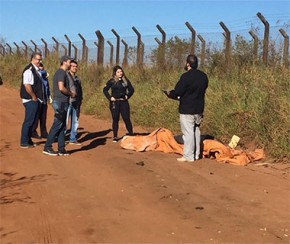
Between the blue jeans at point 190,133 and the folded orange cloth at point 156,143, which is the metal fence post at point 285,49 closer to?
the folded orange cloth at point 156,143

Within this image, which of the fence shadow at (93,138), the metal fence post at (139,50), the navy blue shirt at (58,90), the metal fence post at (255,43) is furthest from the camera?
the metal fence post at (139,50)

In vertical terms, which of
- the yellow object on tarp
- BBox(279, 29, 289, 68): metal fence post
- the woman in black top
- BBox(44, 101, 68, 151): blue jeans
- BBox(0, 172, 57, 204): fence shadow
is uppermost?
BBox(279, 29, 289, 68): metal fence post

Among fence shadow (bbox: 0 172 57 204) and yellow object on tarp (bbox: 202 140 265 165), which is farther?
yellow object on tarp (bbox: 202 140 265 165)

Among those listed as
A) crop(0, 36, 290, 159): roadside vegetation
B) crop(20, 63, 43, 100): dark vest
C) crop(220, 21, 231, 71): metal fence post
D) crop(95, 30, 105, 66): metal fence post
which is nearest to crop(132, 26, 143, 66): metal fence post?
crop(0, 36, 290, 159): roadside vegetation

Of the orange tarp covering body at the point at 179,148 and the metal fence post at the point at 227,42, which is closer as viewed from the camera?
the orange tarp covering body at the point at 179,148

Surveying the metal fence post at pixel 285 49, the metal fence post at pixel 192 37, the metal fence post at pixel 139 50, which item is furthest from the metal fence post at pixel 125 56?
the metal fence post at pixel 285 49

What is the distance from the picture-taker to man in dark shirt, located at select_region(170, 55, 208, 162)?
8.39 meters

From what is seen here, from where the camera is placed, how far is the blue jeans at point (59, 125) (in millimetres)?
9023

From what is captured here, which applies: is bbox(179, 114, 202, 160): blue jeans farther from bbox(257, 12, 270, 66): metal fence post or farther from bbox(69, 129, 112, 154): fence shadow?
bbox(257, 12, 270, 66): metal fence post

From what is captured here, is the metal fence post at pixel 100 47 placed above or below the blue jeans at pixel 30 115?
above

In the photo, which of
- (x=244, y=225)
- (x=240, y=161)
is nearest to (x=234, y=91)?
(x=240, y=161)

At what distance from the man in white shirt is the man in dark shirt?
9.81ft

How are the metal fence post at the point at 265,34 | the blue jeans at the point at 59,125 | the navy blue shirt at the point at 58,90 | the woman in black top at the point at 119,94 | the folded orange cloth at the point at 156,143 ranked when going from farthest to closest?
the metal fence post at the point at 265,34, the woman in black top at the point at 119,94, the folded orange cloth at the point at 156,143, the navy blue shirt at the point at 58,90, the blue jeans at the point at 59,125

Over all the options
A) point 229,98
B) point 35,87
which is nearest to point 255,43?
point 229,98
